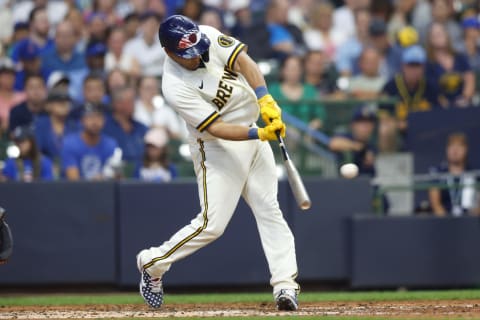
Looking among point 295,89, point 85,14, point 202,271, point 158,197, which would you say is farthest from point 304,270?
point 85,14

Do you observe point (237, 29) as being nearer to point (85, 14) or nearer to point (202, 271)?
point (85, 14)

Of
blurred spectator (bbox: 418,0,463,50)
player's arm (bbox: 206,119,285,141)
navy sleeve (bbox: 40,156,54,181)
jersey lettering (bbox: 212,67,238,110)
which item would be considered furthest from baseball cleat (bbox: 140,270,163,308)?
blurred spectator (bbox: 418,0,463,50)

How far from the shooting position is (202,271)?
10469 millimetres

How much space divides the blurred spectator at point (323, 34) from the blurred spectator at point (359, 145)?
2.69 meters

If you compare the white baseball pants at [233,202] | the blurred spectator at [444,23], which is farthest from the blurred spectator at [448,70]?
the white baseball pants at [233,202]

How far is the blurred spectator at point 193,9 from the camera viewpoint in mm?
13477

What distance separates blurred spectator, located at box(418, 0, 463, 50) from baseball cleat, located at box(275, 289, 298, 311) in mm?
7817

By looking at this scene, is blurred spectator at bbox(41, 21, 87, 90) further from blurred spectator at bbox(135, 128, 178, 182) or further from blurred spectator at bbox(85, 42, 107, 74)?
blurred spectator at bbox(135, 128, 178, 182)

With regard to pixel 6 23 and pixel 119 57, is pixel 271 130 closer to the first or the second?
pixel 119 57

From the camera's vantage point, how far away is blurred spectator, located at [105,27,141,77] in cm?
1286

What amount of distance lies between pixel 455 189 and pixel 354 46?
11.1ft

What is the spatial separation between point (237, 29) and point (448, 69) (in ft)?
9.20

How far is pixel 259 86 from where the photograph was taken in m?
6.89

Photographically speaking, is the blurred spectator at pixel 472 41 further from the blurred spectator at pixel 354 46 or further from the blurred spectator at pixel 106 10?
the blurred spectator at pixel 106 10
